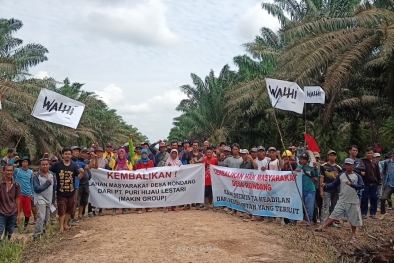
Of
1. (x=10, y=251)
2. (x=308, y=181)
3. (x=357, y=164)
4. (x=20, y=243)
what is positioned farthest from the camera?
(x=357, y=164)

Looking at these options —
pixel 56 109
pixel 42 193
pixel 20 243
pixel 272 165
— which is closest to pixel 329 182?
pixel 272 165

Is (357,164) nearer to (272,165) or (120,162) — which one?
(272,165)

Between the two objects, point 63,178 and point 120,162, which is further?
point 120,162

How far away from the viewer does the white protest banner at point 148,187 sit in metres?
10.0

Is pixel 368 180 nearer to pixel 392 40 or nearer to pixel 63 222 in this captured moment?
pixel 392 40

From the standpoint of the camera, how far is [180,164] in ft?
34.2

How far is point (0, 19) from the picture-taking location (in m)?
17.8

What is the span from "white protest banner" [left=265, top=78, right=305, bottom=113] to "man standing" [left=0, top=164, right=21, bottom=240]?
516 cm

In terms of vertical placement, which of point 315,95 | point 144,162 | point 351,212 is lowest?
point 351,212

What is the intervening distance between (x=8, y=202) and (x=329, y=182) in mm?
6101

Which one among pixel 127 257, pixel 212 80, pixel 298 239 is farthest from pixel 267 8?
pixel 127 257

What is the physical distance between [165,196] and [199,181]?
897 mm

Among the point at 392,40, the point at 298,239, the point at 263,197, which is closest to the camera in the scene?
the point at 298,239

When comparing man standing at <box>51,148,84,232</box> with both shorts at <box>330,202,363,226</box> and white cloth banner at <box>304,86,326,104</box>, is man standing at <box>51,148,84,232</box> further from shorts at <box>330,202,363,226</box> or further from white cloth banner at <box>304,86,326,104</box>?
white cloth banner at <box>304,86,326,104</box>
